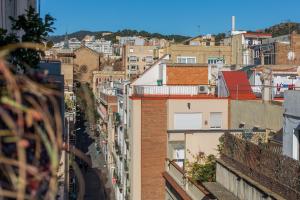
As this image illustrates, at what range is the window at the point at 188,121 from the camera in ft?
86.6

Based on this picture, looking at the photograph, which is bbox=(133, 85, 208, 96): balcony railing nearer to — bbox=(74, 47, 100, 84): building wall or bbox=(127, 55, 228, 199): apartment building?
bbox=(127, 55, 228, 199): apartment building

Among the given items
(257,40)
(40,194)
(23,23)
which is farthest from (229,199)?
(257,40)

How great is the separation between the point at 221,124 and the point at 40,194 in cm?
2593

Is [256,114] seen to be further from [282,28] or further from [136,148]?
[282,28]

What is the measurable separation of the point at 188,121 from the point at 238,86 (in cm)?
355

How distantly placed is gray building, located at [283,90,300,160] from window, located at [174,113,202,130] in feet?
45.6

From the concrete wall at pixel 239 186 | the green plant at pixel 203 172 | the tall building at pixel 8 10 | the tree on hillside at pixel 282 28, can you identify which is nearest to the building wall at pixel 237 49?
the tree on hillside at pixel 282 28

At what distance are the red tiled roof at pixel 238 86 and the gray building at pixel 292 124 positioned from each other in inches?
577

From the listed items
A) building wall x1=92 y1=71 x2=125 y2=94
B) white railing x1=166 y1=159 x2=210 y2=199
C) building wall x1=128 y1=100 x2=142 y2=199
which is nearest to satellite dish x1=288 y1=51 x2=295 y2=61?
building wall x1=128 y1=100 x2=142 y2=199

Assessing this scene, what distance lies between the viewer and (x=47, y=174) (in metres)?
1.62

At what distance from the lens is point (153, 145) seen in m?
26.0

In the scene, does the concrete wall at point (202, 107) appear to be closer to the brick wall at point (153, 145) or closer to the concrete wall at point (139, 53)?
the brick wall at point (153, 145)

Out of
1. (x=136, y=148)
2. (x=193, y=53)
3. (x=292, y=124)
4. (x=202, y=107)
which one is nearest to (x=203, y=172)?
(x=292, y=124)

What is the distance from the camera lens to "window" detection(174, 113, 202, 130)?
26406 millimetres
